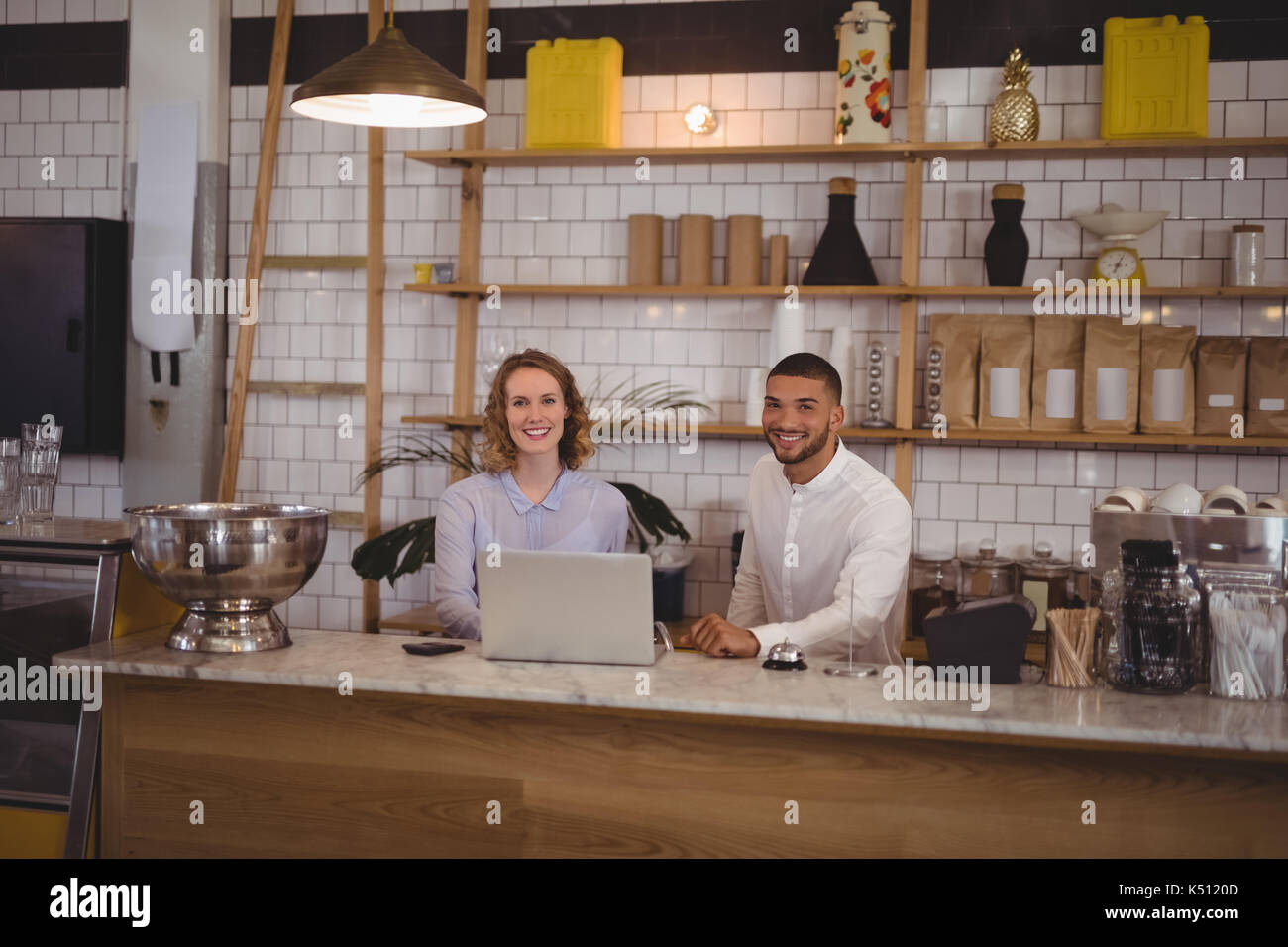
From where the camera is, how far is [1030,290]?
12.8ft

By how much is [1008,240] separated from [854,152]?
0.58 m

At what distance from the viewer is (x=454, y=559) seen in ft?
10.3

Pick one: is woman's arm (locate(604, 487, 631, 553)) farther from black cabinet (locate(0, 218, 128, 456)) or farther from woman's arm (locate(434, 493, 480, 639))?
black cabinet (locate(0, 218, 128, 456))

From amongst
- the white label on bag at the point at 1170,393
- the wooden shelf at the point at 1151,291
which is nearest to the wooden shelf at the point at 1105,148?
the wooden shelf at the point at 1151,291

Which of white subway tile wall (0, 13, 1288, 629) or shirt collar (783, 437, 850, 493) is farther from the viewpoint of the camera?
white subway tile wall (0, 13, 1288, 629)

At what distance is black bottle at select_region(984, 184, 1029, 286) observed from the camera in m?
3.96

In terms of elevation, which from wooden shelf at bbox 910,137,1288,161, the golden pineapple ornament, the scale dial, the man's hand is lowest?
the man's hand

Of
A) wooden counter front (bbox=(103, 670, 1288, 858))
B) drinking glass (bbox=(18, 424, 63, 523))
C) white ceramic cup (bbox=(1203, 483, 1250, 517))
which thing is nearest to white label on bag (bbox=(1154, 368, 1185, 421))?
white ceramic cup (bbox=(1203, 483, 1250, 517))

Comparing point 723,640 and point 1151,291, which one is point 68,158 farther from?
point 1151,291

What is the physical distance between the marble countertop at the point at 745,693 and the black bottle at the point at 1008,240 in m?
2.11

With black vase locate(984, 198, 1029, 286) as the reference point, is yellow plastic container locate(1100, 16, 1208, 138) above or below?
above

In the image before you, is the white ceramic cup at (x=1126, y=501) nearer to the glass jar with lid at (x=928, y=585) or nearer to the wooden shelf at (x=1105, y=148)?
the glass jar with lid at (x=928, y=585)

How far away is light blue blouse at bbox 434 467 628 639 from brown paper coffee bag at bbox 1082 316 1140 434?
5.45 feet

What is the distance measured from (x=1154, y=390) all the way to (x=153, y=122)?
3759 mm
